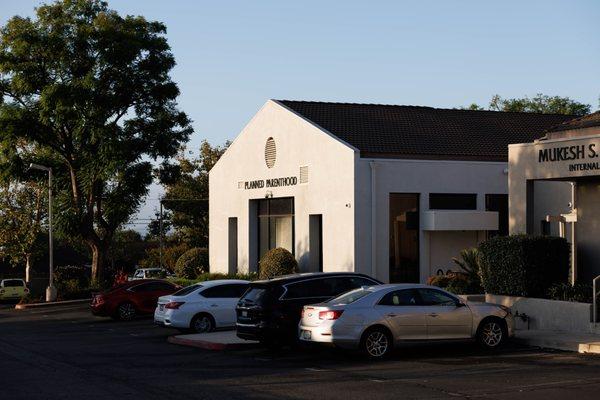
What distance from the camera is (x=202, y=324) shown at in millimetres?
24516

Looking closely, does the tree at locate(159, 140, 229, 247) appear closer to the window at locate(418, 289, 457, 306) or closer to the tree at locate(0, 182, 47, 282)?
the tree at locate(0, 182, 47, 282)

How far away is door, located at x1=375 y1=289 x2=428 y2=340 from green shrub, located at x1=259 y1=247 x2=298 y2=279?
17.9 meters

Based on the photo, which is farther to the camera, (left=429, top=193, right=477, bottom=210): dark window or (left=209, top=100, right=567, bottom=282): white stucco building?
(left=429, top=193, right=477, bottom=210): dark window

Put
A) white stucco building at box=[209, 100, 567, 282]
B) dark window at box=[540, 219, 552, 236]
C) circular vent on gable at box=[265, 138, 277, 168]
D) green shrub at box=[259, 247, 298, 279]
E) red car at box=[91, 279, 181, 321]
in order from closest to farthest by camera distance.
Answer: red car at box=[91, 279, 181, 321], white stucco building at box=[209, 100, 567, 282], dark window at box=[540, 219, 552, 236], green shrub at box=[259, 247, 298, 279], circular vent on gable at box=[265, 138, 277, 168]

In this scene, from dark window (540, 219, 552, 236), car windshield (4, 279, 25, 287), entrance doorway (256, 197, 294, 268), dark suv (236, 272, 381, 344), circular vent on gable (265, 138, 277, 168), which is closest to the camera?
dark suv (236, 272, 381, 344)

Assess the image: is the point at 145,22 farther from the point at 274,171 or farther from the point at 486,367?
the point at 486,367

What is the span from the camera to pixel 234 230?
144ft

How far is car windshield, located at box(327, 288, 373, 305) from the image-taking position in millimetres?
17628

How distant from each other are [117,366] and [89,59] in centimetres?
3312

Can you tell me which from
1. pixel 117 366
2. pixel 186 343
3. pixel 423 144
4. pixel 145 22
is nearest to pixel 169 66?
pixel 145 22

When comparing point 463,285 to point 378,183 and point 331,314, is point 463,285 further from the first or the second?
point 331,314

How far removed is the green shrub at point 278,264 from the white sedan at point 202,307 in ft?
34.6

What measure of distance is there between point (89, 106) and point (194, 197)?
72.6 ft

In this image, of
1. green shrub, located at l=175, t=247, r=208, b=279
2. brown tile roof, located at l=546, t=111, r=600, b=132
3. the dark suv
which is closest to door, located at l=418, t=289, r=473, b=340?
the dark suv
